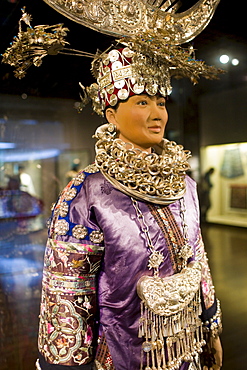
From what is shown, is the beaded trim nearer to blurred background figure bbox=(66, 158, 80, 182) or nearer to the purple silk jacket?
the purple silk jacket

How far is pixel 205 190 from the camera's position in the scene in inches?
86.5

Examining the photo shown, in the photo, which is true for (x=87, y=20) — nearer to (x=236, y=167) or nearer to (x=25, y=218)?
(x=236, y=167)

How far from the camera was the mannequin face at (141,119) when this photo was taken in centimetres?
106

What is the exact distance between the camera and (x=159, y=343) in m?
1.04

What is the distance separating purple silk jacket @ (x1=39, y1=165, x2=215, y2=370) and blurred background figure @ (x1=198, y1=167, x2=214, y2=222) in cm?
117

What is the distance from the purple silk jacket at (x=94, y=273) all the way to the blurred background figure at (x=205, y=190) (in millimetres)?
1167

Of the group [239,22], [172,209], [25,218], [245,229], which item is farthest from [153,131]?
[25,218]

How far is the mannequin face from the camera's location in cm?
106

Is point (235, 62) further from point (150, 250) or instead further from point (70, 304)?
point (70, 304)

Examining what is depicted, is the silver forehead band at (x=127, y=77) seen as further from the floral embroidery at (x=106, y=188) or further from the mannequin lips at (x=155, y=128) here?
the floral embroidery at (x=106, y=188)

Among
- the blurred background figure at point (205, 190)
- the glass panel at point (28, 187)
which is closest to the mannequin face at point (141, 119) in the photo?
the glass panel at point (28, 187)

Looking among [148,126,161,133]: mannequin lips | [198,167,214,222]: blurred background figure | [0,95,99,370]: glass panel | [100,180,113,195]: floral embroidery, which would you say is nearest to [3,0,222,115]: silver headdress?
[148,126,161,133]: mannequin lips

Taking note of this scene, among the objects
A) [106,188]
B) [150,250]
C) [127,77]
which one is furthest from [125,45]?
[150,250]

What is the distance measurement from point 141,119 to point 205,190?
1249 millimetres
